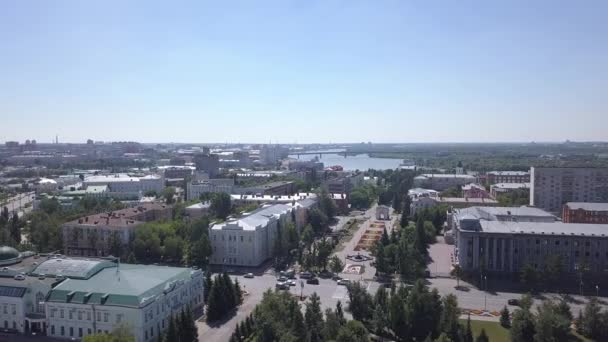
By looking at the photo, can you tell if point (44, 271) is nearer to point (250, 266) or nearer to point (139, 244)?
point (139, 244)

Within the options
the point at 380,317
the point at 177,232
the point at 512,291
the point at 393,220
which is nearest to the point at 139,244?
the point at 177,232

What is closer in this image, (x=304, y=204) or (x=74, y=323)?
(x=74, y=323)

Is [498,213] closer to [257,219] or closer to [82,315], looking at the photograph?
[257,219]

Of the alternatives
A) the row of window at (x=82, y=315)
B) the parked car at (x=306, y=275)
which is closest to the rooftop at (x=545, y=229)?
the parked car at (x=306, y=275)

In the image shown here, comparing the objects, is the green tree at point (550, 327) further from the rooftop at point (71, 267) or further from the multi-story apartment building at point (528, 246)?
the rooftop at point (71, 267)

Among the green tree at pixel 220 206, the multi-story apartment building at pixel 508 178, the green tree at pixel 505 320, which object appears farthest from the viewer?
the multi-story apartment building at pixel 508 178

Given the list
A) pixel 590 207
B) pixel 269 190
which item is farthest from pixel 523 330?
pixel 269 190

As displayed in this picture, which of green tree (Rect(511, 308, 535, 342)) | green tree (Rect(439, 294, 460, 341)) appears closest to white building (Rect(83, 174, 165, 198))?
green tree (Rect(439, 294, 460, 341))
